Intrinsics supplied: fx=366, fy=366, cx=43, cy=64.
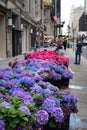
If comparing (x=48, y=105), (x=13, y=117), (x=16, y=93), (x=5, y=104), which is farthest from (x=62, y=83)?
(x=13, y=117)

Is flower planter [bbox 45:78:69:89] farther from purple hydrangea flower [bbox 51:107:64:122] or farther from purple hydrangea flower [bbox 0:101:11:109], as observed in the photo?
purple hydrangea flower [bbox 0:101:11:109]

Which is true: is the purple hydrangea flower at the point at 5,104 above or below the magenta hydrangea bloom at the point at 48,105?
above

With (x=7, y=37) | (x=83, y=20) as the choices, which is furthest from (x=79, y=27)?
(x=7, y=37)

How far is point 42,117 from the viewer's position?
4340 mm

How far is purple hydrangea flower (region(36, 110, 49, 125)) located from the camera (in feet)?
14.1

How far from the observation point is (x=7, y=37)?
2972 centimetres

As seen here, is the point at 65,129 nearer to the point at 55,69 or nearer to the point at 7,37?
the point at 55,69

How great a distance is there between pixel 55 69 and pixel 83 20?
145 m

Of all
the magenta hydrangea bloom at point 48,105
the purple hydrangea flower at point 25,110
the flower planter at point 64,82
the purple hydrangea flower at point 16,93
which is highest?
the purple hydrangea flower at point 16,93

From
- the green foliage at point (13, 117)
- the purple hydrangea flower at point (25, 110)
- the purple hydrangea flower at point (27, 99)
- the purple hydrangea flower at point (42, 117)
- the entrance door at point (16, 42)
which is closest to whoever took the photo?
the green foliage at point (13, 117)

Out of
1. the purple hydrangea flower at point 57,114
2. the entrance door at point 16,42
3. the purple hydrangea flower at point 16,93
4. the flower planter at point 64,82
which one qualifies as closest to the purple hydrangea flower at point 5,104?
the purple hydrangea flower at point 16,93

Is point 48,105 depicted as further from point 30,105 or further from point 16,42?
point 16,42

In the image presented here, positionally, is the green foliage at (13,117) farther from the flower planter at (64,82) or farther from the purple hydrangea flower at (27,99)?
the flower planter at (64,82)

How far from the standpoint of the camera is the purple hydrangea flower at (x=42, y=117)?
4.29 meters
